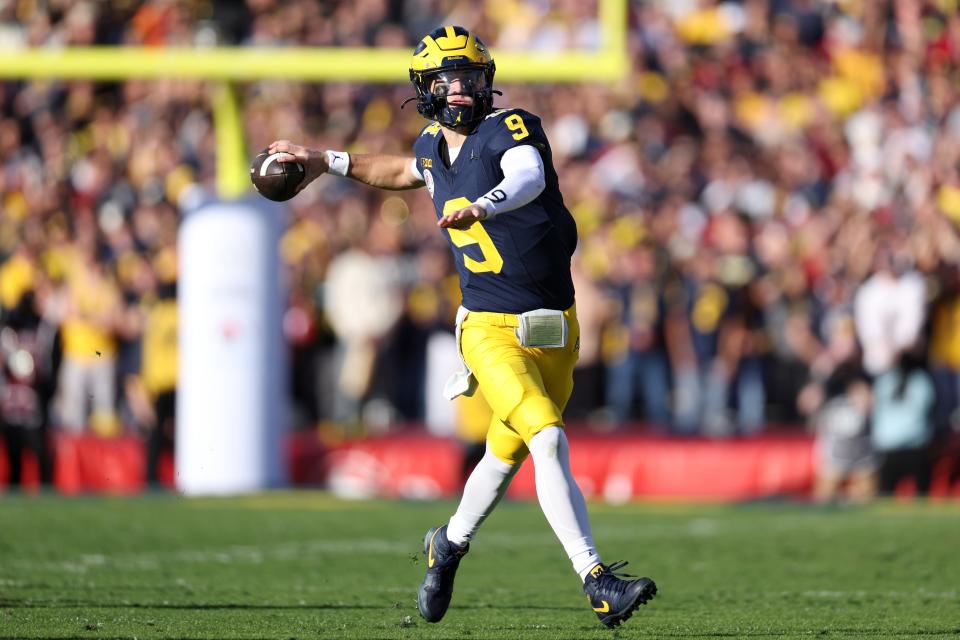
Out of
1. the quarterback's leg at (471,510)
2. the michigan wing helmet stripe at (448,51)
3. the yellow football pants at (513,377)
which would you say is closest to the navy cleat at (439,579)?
the quarterback's leg at (471,510)

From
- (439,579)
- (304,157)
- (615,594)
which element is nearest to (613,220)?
(304,157)

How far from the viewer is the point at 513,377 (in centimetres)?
518

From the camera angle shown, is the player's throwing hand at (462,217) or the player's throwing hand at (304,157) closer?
the player's throwing hand at (462,217)

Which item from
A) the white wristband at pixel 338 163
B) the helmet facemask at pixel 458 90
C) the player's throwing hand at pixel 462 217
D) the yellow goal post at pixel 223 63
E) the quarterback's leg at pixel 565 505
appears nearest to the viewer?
the player's throwing hand at pixel 462 217

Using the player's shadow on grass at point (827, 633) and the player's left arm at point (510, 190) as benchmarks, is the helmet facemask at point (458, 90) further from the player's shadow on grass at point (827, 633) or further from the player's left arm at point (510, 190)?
the player's shadow on grass at point (827, 633)

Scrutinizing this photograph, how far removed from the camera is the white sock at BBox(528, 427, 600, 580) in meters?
5.06

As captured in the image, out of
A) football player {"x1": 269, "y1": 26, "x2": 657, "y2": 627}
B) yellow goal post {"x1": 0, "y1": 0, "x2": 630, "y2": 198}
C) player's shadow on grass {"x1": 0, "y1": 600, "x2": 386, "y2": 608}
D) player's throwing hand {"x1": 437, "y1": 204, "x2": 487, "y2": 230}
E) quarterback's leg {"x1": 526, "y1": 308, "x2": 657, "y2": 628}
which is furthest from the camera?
yellow goal post {"x1": 0, "y1": 0, "x2": 630, "y2": 198}

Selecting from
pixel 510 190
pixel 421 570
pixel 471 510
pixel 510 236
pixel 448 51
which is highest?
pixel 448 51

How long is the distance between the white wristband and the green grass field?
1.41 metres

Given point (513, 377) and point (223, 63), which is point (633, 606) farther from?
point (223, 63)

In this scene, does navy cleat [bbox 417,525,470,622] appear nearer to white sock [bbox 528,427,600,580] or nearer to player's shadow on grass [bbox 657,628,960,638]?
white sock [bbox 528,427,600,580]

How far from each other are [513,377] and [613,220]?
8162 millimetres

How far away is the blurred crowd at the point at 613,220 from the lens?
11172 mm

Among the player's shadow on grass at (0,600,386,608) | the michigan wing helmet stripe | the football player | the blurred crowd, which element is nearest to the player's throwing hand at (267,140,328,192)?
the football player
